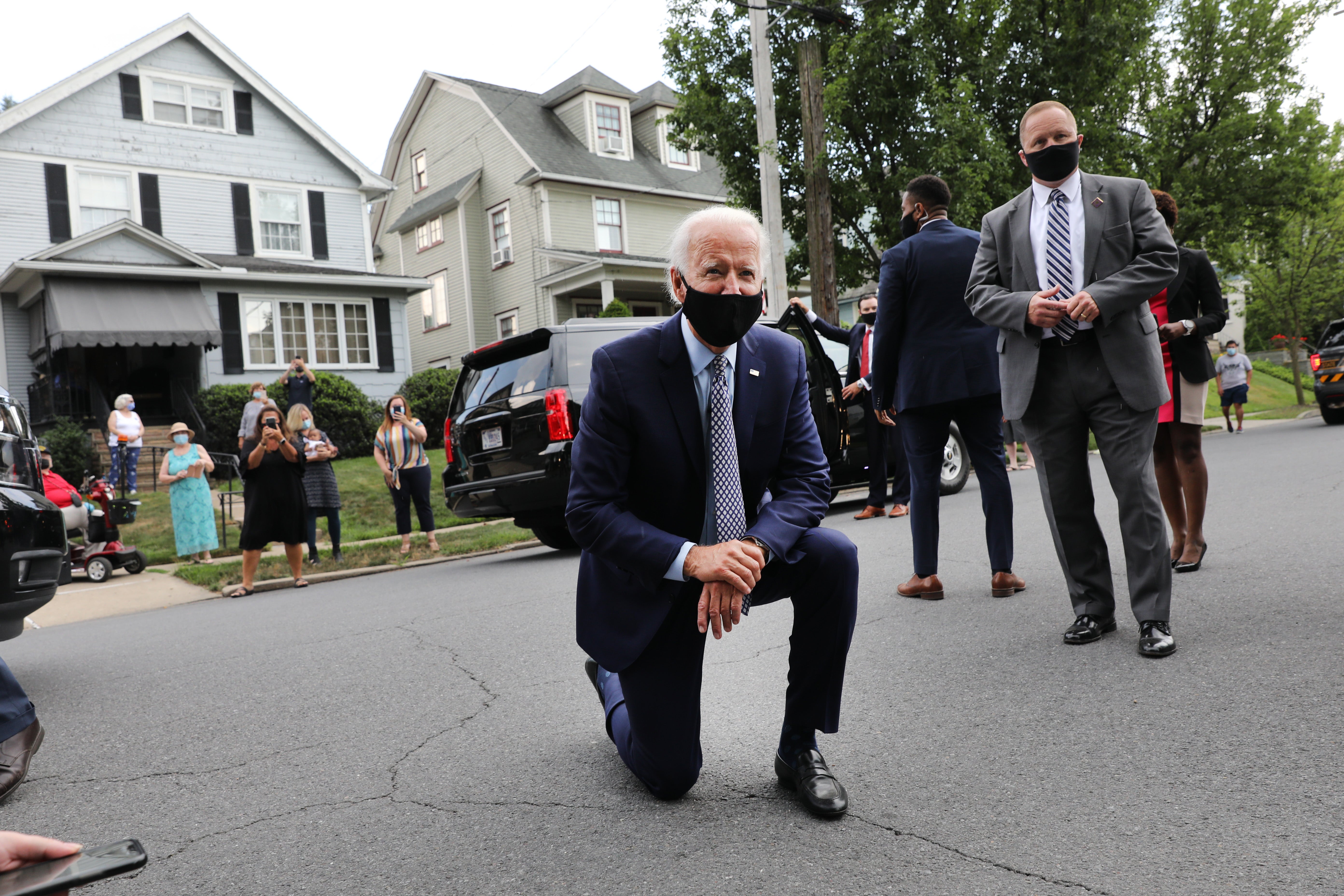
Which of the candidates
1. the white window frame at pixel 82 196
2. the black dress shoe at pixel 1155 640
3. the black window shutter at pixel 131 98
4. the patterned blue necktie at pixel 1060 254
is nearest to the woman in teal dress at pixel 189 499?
the patterned blue necktie at pixel 1060 254

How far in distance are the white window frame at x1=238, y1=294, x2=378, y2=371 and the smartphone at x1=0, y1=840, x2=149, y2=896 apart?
2354 cm

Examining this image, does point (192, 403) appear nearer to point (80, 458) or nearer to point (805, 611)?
point (80, 458)

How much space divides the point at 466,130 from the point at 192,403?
1359cm

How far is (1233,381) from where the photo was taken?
19703 mm

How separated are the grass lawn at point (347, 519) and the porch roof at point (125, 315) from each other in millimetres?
5268

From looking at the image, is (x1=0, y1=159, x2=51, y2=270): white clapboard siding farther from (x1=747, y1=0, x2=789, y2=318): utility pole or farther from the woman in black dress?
the woman in black dress

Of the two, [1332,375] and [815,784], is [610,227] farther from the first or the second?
[815,784]

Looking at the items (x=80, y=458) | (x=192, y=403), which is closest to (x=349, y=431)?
(x=192, y=403)

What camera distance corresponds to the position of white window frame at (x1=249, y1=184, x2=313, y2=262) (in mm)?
24828

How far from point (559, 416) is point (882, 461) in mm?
3354

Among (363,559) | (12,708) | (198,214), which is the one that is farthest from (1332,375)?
(198,214)

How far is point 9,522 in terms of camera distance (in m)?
3.93

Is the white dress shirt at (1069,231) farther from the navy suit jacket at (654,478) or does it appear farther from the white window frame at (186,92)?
the white window frame at (186,92)

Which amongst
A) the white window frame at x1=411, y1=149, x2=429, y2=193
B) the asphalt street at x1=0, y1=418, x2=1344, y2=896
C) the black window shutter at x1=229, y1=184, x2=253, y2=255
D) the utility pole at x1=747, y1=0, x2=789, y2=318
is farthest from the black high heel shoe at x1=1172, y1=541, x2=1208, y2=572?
the white window frame at x1=411, y1=149, x2=429, y2=193
